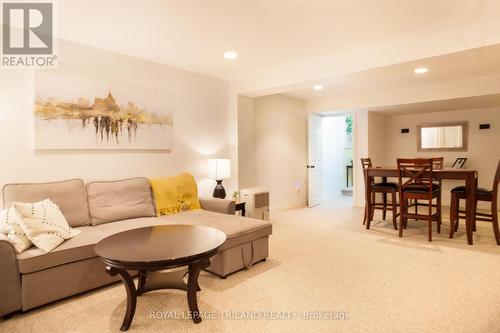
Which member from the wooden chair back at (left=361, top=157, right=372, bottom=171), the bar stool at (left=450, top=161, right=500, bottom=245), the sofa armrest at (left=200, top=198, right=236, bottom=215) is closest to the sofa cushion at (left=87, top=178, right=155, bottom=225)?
the sofa armrest at (left=200, top=198, right=236, bottom=215)

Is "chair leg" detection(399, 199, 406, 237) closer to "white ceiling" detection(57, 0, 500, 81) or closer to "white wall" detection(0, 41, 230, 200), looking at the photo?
"white ceiling" detection(57, 0, 500, 81)

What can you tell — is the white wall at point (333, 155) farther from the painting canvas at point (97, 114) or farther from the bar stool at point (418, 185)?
the painting canvas at point (97, 114)

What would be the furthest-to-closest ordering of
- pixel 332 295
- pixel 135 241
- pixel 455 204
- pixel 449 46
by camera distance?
pixel 455 204 < pixel 449 46 < pixel 332 295 < pixel 135 241

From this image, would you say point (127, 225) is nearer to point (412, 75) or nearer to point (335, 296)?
point (335, 296)

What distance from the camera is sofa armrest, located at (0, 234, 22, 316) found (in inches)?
77.9

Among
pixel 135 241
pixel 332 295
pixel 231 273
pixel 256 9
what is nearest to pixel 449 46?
pixel 256 9

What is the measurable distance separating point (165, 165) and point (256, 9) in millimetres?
2226

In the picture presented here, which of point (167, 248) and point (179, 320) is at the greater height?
point (167, 248)

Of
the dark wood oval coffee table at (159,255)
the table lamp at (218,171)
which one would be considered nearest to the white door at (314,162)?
the table lamp at (218,171)

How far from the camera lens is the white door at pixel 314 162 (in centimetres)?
634

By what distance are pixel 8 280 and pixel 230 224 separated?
1.70 m

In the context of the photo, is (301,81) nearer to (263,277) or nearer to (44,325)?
(263,277)

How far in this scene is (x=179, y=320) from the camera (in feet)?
6.63

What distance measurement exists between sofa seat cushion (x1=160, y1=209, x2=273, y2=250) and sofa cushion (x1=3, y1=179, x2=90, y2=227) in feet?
2.55
